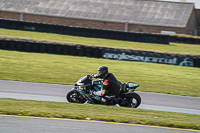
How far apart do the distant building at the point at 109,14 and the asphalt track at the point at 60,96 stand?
2968 centimetres

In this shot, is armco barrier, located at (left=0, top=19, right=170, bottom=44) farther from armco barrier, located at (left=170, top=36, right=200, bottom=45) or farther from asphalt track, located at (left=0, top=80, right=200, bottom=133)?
asphalt track, located at (left=0, top=80, right=200, bottom=133)

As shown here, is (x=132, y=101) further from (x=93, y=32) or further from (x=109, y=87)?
(x=93, y=32)

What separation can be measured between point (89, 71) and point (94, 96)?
6.79 metres

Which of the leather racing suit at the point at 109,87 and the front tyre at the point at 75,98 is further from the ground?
the leather racing suit at the point at 109,87

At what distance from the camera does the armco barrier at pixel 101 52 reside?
20.2m

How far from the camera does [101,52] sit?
20750 millimetres

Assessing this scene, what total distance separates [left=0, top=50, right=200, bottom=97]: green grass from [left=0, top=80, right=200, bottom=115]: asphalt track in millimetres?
967

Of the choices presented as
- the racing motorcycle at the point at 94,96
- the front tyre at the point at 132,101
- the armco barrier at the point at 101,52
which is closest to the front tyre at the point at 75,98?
the racing motorcycle at the point at 94,96

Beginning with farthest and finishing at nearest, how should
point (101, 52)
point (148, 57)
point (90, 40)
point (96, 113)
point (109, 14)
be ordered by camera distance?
point (109, 14) < point (90, 40) < point (148, 57) < point (101, 52) < point (96, 113)

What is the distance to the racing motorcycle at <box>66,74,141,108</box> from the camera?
31.3 ft

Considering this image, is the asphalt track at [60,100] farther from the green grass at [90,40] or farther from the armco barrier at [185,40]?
the armco barrier at [185,40]

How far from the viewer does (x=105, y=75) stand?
943 cm

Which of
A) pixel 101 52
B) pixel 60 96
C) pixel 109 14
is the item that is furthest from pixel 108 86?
pixel 109 14

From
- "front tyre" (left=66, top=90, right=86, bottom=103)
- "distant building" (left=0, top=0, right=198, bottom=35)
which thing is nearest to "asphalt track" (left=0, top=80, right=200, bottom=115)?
"front tyre" (left=66, top=90, right=86, bottom=103)
